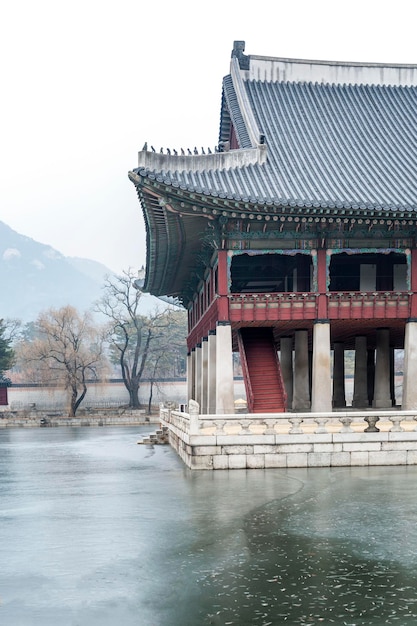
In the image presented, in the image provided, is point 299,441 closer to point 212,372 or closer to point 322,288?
point 322,288

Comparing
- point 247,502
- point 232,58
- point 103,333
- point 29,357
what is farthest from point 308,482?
point 103,333

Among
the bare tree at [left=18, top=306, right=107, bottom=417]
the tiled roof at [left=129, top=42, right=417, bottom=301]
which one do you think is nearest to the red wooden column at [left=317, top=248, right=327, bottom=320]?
the tiled roof at [left=129, top=42, right=417, bottom=301]

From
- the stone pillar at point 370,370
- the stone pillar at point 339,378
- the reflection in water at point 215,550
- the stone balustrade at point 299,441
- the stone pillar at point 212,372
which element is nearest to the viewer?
the reflection in water at point 215,550

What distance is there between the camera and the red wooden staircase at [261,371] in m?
33.4

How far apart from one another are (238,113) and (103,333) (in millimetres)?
57460

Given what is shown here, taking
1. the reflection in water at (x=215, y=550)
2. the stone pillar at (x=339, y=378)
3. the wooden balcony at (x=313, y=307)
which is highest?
the wooden balcony at (x=313, y=307)

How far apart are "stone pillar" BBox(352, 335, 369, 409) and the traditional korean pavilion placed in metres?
0.07

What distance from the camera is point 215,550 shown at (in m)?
14.7

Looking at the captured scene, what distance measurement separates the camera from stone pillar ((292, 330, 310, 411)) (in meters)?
38.3

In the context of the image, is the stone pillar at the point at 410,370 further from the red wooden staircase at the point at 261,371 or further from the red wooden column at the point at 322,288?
the red wooden staircase at the point at 261,371

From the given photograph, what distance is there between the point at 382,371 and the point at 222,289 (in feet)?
38.0

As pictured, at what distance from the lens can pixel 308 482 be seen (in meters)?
22.9

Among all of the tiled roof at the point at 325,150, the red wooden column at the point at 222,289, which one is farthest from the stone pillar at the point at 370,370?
the red wooden column at the point at 222,289

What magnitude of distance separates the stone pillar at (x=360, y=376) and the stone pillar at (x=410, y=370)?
942 centimetres
